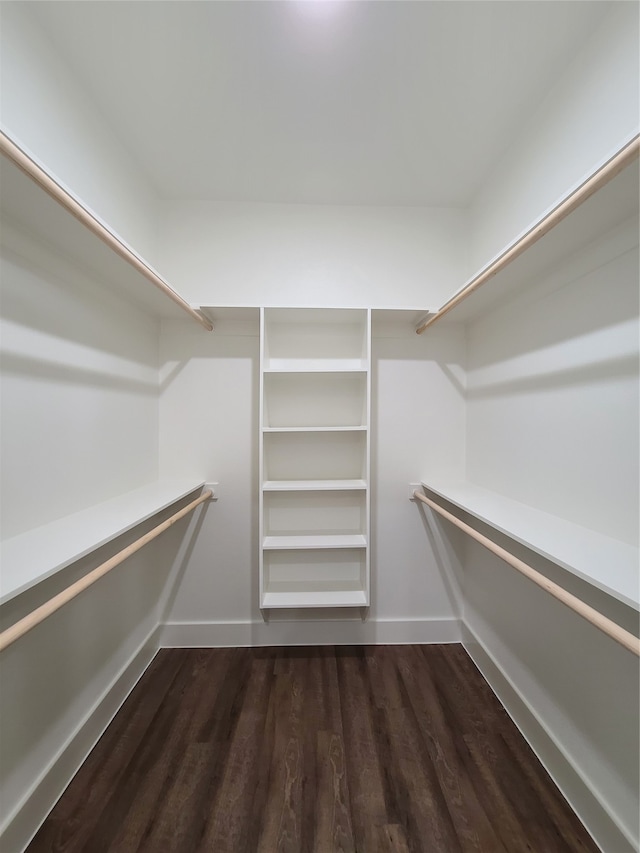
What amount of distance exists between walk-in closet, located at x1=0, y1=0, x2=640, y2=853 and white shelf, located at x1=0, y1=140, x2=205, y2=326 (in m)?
0.01

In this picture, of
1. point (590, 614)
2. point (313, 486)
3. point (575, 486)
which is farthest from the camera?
point (313, 486)

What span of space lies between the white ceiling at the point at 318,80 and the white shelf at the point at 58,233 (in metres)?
0.72

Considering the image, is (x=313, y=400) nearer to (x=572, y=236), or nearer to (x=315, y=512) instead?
(x=315, y=512)

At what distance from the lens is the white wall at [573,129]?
0.97 meters

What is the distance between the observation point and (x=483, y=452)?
69.1 inches

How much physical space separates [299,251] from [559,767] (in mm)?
2633

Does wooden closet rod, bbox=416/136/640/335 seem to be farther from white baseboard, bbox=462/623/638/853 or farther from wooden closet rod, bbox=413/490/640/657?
white baseboard, bbox=462/623/638/853

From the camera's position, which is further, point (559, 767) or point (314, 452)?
point (314, 452)

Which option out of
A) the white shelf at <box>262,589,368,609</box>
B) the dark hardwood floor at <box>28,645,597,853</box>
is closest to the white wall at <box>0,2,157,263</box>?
the white shelf at <box>262,589,368,609</box>

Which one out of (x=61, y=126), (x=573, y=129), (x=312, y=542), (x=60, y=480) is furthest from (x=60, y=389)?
(x=573, y=129)

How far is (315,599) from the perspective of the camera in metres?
1.70

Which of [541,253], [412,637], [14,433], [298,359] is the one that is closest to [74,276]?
[14,433]

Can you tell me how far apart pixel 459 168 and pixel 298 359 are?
1.29 meters

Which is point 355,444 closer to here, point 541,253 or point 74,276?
point 541,253
